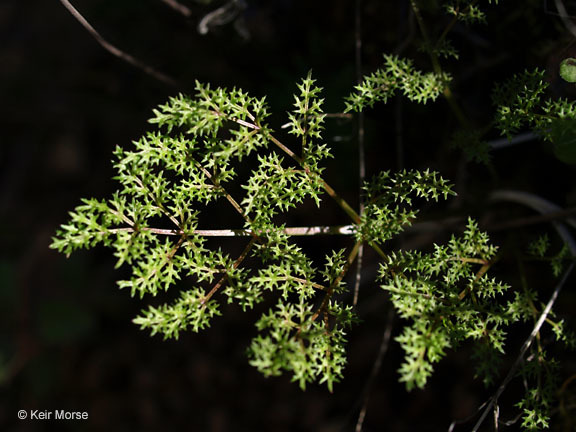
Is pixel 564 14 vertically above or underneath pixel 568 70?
above

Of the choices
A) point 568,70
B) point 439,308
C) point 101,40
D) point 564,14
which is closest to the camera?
point 439,308

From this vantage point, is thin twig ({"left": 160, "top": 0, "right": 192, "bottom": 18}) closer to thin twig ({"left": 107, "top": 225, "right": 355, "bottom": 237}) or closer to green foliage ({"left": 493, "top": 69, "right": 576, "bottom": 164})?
thin twig ({"left": 107, "top": 225, "right": 355, "bottom": 237})

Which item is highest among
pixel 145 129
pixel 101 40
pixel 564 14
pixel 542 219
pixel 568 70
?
pixel 145 129

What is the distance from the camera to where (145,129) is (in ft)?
8.75

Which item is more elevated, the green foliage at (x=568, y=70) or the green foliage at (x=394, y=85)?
the green foliage at (x=394, y=85)

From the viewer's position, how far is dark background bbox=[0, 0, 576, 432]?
2.00 meters

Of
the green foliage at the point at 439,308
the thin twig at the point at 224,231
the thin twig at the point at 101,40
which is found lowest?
the green foliage at the point at 439,308

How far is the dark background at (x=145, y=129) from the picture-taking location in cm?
200

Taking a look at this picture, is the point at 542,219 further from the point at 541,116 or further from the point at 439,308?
the point at 439,308

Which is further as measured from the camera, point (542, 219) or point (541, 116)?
point (542, 219)
